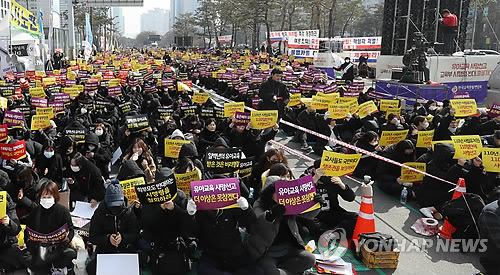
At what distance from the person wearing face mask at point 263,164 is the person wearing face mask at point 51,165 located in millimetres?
3196

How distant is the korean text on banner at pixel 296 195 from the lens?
4.81 metres

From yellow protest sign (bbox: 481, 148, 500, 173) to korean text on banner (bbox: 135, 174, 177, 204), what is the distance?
4414 mm

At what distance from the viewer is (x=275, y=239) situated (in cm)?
526

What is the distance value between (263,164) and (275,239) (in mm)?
1738

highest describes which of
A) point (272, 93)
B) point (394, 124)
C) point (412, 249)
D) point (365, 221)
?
point (272, 93)

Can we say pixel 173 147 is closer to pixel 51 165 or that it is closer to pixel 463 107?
pixel 51 165

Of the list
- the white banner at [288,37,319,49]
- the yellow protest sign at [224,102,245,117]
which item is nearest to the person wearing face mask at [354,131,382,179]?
the yellow protest sign at [224,102,245,117]

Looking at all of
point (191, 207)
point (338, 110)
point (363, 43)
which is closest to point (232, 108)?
point (338, 110)

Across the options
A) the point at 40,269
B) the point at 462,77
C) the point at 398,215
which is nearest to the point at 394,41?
the point at 462,77

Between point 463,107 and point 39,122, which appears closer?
point 39,122

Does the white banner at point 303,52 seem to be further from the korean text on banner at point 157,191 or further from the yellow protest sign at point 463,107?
the korean text on banner at point 157,191

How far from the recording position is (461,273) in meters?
5.76

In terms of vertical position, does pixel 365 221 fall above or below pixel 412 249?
above

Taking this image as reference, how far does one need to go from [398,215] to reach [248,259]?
3.42 m
